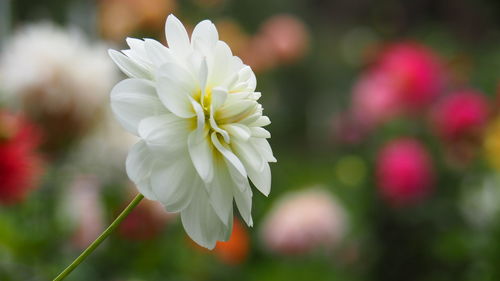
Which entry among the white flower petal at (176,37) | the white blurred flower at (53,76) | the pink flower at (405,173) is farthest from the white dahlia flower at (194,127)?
the pink flower at (405,173)

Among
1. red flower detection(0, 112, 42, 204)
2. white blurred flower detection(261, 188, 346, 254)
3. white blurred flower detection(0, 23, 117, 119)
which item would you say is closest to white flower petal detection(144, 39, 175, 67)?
red flower detection(0, 112, 42, 204)

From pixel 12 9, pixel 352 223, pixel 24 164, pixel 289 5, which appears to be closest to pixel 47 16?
pixel 12 9

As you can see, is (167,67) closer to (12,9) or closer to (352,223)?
(352,223)

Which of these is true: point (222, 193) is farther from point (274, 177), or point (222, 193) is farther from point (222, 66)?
point (274, 177)

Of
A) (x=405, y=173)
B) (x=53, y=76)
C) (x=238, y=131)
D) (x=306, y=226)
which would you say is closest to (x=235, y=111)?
(x=238, y=131)

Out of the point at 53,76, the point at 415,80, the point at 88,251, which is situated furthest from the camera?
the point at 415,80

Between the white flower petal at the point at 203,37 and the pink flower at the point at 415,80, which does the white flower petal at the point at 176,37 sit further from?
the pink flower at the point at 415,80
